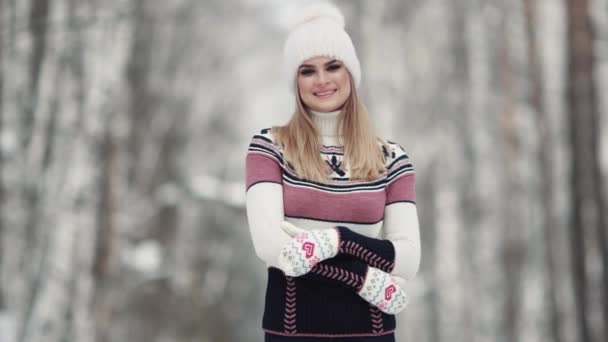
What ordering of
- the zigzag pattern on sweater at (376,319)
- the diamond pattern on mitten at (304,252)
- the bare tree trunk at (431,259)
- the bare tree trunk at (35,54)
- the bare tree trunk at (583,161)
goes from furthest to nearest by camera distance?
1. the bare tree trunk at (431,259)
2. the bare tree trunk at (583,161)
3. the bare tree trunk at (35,54)
4. the zigzag pattern on sweater at (376,319)
5. the diamond pattern on mitten at (304,252)

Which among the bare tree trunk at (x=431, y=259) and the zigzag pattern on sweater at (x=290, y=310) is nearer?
the zigzag pattern on sweater at (x=290, y=310)

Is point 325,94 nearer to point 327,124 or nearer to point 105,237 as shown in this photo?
point 327,124

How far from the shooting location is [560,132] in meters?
5.75

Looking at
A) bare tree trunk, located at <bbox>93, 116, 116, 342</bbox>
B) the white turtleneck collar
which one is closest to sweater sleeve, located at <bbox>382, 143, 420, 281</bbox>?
the white turtleneck collar

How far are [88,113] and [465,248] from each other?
3.74 meters

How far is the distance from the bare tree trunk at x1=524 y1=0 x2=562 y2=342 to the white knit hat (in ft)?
15.6

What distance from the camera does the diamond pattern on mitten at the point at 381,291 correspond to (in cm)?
127

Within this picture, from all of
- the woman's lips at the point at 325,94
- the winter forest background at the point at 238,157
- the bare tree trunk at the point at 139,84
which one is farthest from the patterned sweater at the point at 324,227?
the bare tree trunk at the point at 139,84

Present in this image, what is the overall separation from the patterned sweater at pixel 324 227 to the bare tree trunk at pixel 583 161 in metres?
4.08

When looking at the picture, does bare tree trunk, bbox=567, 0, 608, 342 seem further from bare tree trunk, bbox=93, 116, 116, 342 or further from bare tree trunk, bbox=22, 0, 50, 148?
bare tree trunk, bbox=22, 0, 50, 148

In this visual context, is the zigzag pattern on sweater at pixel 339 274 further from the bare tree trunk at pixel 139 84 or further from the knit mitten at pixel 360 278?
the bare tree trunk at pixel 139 84

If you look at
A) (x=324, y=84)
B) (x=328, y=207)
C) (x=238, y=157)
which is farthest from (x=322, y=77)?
(x=238, y=157)

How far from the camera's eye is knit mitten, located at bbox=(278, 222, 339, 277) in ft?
3.95

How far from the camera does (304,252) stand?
121 cm
